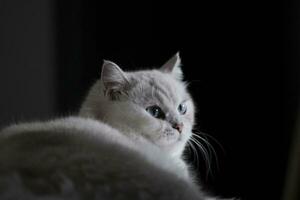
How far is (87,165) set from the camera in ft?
3.28

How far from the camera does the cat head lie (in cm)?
157

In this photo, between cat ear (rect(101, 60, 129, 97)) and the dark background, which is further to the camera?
the dark background

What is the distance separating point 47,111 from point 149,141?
1306 millimetres

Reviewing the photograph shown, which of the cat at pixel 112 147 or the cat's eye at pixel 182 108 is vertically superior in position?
the cat's eye at pixel 182 108

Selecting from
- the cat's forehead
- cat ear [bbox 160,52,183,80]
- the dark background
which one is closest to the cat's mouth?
the cat's forehead

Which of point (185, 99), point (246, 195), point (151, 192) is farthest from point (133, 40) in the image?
point (151, 192)

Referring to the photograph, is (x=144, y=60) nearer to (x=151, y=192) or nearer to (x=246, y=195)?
(x=246, y=195)

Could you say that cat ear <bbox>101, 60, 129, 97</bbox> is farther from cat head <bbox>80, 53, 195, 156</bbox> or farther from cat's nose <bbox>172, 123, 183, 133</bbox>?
cat's nose <bbox>172, 123, 183, 133</bbox>

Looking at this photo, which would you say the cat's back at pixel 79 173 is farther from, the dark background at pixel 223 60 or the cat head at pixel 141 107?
the dark background at pixel 223 60

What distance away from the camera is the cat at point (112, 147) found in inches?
37.6

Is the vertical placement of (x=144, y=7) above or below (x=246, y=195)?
above

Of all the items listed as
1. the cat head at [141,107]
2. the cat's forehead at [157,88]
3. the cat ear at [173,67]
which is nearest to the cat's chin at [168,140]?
the cat head at [141,107]

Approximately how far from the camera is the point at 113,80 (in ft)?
5.25

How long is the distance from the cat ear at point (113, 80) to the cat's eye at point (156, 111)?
0.36ft
